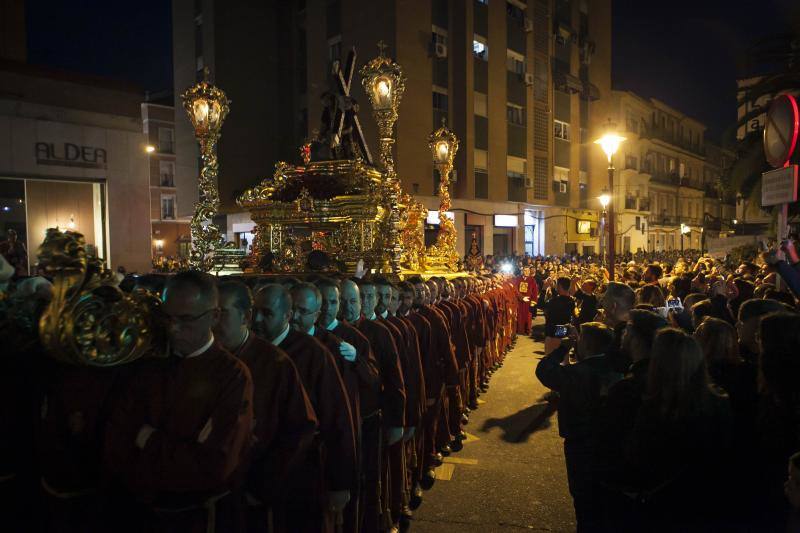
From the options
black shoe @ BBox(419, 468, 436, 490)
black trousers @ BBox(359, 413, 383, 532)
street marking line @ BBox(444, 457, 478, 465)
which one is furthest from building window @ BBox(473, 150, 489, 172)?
black trousers @ BBox(359, 413, 383, 532)

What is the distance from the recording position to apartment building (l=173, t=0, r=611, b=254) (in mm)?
26938

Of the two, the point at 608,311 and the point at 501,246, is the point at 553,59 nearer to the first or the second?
the point at 501,246

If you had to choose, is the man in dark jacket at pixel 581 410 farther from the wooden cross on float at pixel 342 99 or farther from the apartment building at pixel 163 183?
the apartment building at pixel 163 183

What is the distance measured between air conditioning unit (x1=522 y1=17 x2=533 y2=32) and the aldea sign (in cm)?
2597

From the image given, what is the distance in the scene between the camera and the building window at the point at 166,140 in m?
41.0

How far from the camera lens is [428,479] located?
5766mm

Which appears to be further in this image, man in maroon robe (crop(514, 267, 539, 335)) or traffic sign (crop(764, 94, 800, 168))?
man in maroon robe (crop(514, 267, 539, 335))

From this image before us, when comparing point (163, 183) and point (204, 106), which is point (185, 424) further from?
point (163, 183)

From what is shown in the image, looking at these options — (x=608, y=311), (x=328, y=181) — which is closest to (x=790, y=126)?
(x=608, y=311)

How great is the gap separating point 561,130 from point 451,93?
11.2m

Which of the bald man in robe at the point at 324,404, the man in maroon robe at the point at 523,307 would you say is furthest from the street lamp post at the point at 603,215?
the bald man in robe at the point at 324,404

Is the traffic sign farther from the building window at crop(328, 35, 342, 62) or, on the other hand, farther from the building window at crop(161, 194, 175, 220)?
the building window at crop(161, 194, 175, 220)

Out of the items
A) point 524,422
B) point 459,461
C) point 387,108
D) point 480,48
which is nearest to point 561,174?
point 480,48

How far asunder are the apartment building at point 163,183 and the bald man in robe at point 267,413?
3974 cm
